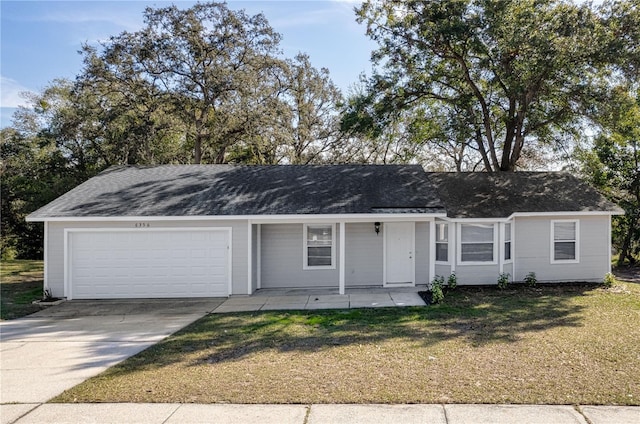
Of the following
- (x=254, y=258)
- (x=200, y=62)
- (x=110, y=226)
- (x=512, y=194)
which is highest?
(x=200, y=62)

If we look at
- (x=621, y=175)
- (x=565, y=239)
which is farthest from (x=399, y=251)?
(x=621, y=175)

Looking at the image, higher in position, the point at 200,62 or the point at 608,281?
the point at 200,62

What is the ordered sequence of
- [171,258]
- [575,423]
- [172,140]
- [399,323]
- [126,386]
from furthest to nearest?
[172,140], [171,258], [399,323], [126,386], [575,423]

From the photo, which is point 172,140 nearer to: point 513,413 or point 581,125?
point 581,125

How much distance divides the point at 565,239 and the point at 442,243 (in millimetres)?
4080

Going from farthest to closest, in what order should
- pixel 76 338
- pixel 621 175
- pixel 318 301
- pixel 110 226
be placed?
pixel 621 175, pixel 110 226, pixel 318 301, pixel 76 338

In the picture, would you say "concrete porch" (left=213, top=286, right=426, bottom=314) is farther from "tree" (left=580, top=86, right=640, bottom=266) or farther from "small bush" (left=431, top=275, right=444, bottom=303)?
"tree" (left=580, top=86, right=640, bottom=266)

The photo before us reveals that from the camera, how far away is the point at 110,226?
11.9 meters

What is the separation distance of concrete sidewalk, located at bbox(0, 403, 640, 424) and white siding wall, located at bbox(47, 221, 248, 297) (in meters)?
7.11

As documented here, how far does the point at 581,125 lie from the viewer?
58.0 ft

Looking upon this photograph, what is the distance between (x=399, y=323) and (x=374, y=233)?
465cm

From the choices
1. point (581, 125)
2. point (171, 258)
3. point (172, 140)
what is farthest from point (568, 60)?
point (172, 140)

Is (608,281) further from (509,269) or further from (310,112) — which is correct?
→ (310,112)

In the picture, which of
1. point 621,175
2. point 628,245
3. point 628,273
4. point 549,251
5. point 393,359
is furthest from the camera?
point 628,245
